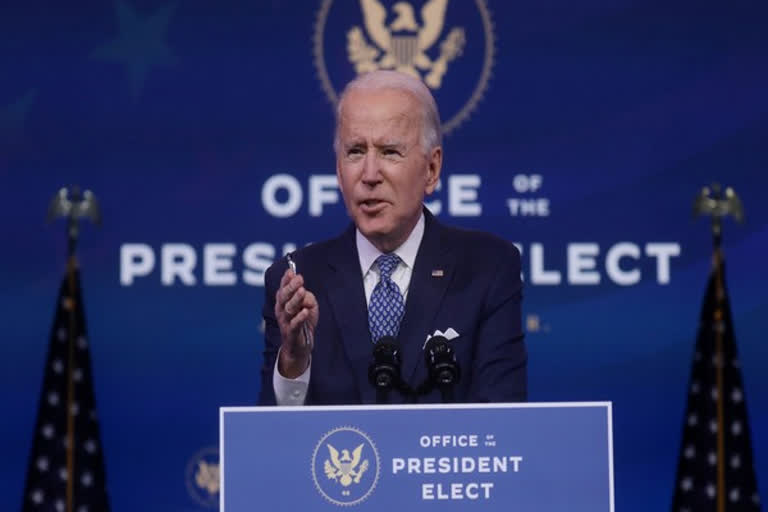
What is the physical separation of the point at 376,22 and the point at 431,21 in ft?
0.82

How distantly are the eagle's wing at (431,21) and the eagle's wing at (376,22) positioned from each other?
0.54ft

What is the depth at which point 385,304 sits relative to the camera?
2.95 meters

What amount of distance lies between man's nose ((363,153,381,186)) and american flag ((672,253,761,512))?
11.5 feet

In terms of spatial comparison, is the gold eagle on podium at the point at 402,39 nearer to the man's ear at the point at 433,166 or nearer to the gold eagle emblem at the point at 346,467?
the man's ear at the point at 433,166

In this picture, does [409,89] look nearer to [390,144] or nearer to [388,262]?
[390,144]

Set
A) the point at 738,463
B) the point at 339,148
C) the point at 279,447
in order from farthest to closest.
→ the point at 738,463 → the point at 339,148 → the point at 279,447

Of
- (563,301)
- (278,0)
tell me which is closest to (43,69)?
(278,0)

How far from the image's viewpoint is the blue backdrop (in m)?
6.13

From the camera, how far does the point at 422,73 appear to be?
20.2ft

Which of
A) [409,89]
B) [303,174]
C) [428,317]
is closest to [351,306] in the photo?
[428,317]

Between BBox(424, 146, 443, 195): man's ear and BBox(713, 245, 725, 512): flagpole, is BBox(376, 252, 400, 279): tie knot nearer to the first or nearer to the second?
BBox(424, 146, 443, 195): man's ear

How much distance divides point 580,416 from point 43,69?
4.39 m

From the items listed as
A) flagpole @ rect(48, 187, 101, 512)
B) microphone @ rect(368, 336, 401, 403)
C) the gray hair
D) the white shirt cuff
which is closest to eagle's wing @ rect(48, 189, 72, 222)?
flagpole @ rect(48, 187, 101, 512)

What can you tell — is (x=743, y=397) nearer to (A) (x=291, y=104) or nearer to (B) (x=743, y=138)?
(B) (x=743, y=138)
